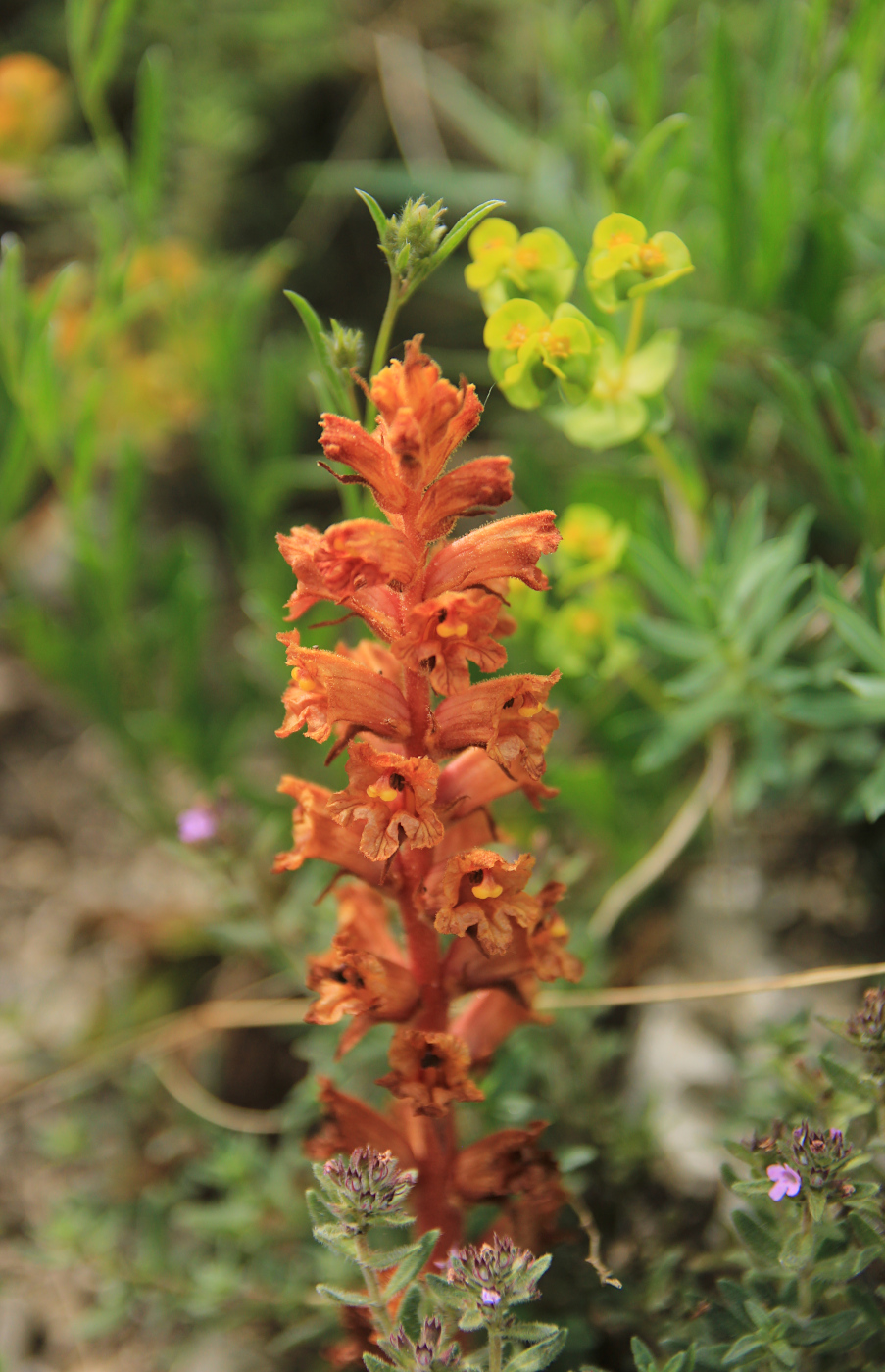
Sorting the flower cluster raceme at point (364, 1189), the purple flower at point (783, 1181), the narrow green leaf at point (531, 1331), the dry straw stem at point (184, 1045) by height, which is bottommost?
the dry straw stem at point (184, 1045)

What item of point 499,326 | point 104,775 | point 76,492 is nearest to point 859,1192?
point 499,326

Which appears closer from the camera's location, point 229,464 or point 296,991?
point 296,991

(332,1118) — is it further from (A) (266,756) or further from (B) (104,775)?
(B) (104,775)

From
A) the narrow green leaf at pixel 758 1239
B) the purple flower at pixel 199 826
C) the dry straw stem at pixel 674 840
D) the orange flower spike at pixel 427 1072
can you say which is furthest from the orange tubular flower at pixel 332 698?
the dry straw stem at pixel 674 840

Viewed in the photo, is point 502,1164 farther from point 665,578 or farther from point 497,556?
point 665,578

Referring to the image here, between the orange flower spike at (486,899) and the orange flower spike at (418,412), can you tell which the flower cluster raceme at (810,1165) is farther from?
the orange flower spike at (418,412)

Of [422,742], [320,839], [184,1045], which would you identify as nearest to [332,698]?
[422,742]
